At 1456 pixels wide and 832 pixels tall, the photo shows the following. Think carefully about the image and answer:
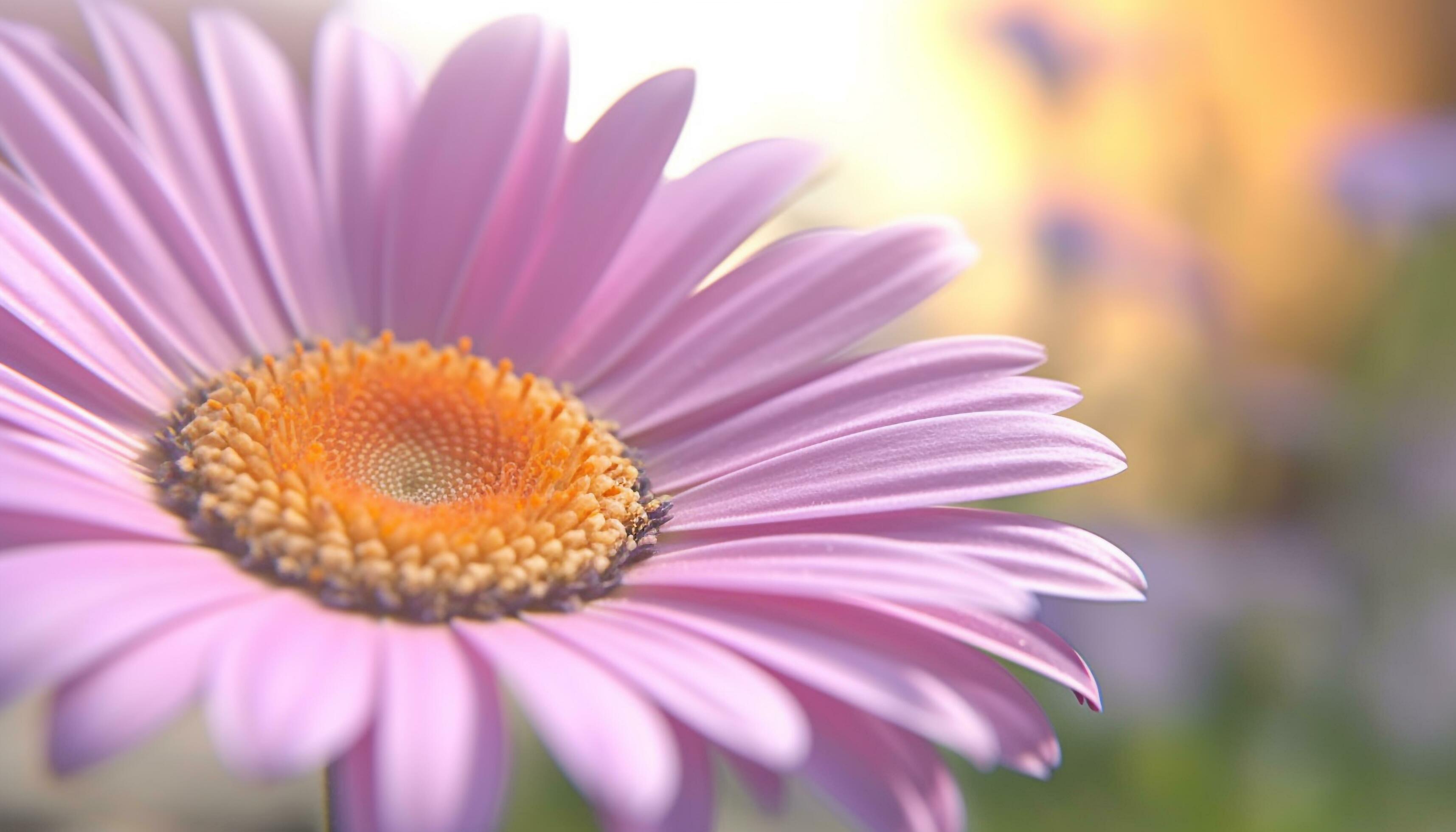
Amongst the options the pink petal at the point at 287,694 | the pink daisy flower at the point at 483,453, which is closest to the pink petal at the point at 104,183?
the pink daisy flower at the point at 483,453

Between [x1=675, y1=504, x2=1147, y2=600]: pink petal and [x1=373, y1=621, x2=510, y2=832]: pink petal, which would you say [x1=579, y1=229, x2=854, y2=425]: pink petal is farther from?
[x1=373, y1=621, x2=510, y2=832]: pink petal

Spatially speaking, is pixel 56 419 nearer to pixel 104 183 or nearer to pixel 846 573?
pixel 104 183

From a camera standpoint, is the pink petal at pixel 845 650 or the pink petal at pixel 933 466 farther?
the pink petal at pixel 933 466

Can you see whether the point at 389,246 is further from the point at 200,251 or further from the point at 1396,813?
the point at 1396,813

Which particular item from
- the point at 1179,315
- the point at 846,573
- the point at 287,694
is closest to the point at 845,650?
the point at 846,573

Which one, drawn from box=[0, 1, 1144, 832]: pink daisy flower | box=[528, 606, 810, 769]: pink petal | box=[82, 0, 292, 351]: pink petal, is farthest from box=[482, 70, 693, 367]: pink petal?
box=[528, 606, 810, 769]: pink petal

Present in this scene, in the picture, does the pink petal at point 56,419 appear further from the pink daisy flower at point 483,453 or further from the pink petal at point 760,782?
the pink petal at point 760,782
